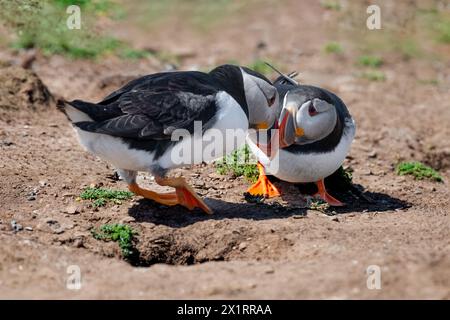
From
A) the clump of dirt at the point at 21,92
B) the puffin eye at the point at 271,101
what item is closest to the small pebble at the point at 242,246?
the puffin eye at the point at 271,101

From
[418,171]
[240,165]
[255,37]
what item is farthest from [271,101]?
[255,37]

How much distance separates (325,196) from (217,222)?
4.83 ft

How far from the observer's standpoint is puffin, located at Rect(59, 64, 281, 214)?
21.9 feet

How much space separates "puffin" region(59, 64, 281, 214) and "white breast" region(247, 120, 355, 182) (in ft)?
2.12

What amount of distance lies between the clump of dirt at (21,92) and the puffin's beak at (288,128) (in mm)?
3783

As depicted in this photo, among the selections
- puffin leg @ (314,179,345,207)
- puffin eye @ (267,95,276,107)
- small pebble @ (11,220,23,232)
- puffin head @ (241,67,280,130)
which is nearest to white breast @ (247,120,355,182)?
puffin leg @ (314,179,345,207)

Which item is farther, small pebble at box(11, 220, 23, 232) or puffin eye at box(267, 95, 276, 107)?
puffin eye at box(267, 95, 276, 107)

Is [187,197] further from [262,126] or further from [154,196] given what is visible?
[262,126]

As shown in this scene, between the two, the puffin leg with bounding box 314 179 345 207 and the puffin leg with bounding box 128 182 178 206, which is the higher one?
the puffin leg with bounding box 128 182 178 206

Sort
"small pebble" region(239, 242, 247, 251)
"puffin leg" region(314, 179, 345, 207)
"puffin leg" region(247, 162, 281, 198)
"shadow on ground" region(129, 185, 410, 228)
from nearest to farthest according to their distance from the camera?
"small pebble" region(239, 242, 247, 251) → "shadow on ground" region(129, 185, 410, 228) → "puffin leg" region(314, 179, 345, 207) → "puffin leg" region(247, 162, 281, 198)

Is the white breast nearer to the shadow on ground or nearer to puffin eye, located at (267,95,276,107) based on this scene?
the shadow on ground

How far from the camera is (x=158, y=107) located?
271 inches

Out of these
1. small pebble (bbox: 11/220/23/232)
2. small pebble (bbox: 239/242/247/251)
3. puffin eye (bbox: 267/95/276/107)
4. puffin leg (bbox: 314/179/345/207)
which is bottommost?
small pebble (bbox: 239/242/247/251)

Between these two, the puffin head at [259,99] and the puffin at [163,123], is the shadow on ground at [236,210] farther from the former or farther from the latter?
the puffin head at [259,99]
